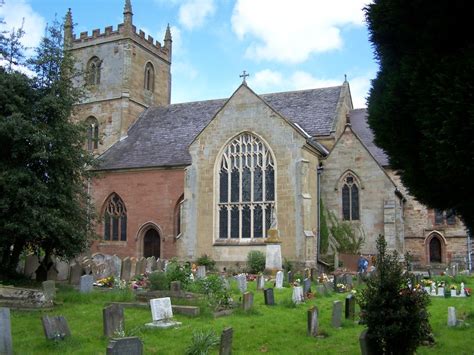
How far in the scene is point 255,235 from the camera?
2669 centimetres

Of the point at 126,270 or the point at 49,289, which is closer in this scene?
the point at 49,289

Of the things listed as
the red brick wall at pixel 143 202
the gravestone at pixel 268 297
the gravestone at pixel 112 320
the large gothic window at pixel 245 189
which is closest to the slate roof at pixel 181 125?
the red brick wall at pixel 143 202

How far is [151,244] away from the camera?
32125 mm

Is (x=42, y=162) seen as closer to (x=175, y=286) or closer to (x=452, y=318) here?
(x=175, y=286)

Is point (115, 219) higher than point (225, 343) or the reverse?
higher

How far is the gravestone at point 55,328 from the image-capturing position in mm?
9719

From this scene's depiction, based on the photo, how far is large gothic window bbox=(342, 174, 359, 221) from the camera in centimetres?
2809

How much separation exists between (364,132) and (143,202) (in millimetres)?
13740

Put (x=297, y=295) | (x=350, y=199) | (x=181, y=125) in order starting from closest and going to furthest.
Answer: (x=297, y=295), (x=350, y=199), (x=181, y=125)

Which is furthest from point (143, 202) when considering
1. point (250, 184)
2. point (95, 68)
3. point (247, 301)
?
point (247, 301)

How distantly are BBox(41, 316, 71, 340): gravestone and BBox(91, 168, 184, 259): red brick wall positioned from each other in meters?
20.5

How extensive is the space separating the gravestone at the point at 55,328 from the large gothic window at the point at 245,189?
17.0 m

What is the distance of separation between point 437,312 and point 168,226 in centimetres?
1968

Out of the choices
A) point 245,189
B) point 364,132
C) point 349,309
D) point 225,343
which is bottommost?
point 225,343
